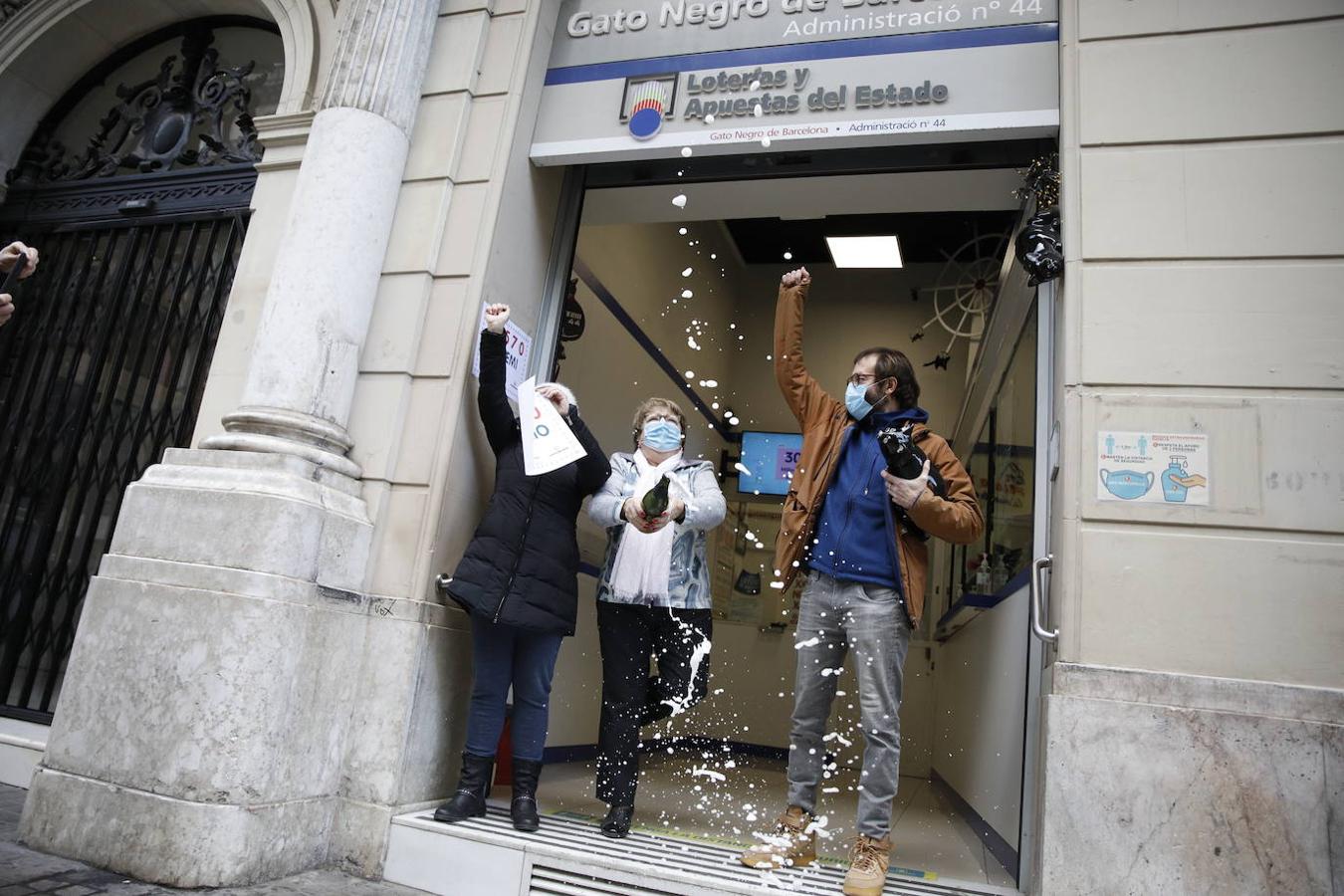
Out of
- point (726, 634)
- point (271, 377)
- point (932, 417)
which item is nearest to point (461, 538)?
point (271, 377)

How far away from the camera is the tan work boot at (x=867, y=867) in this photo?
3127mm

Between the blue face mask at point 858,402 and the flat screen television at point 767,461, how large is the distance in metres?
5.94

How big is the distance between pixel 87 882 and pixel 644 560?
2.19 metres

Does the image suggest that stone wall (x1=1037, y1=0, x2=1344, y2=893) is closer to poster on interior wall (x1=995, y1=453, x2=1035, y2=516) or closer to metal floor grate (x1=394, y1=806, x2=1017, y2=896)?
metal floor grate (x1=394, y1=806, x2=1017, y2=896)

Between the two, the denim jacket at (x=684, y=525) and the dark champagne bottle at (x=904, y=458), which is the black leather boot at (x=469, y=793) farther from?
the dark champagne bottle at (x=904, y=458)

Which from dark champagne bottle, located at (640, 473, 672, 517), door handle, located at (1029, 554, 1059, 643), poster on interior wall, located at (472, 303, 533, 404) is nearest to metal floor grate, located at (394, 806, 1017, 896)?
door handle, located at (1029, 554, 1059, 643)

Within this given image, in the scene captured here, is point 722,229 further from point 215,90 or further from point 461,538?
point 461,538

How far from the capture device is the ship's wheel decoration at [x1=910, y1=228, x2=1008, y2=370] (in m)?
8.34

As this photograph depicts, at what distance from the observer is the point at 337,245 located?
Answer: 4133mm

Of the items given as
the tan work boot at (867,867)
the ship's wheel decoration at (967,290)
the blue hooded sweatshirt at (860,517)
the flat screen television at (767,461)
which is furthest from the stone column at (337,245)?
the flat screen television at (767,461)

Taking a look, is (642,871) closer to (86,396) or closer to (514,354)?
(514,354)

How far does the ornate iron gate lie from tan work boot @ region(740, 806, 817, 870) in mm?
3487

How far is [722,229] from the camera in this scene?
9555 millimetres

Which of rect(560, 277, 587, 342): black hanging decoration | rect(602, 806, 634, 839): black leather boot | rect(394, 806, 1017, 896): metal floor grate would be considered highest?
rect(560, 277, 587, 342): black hanging decoration
